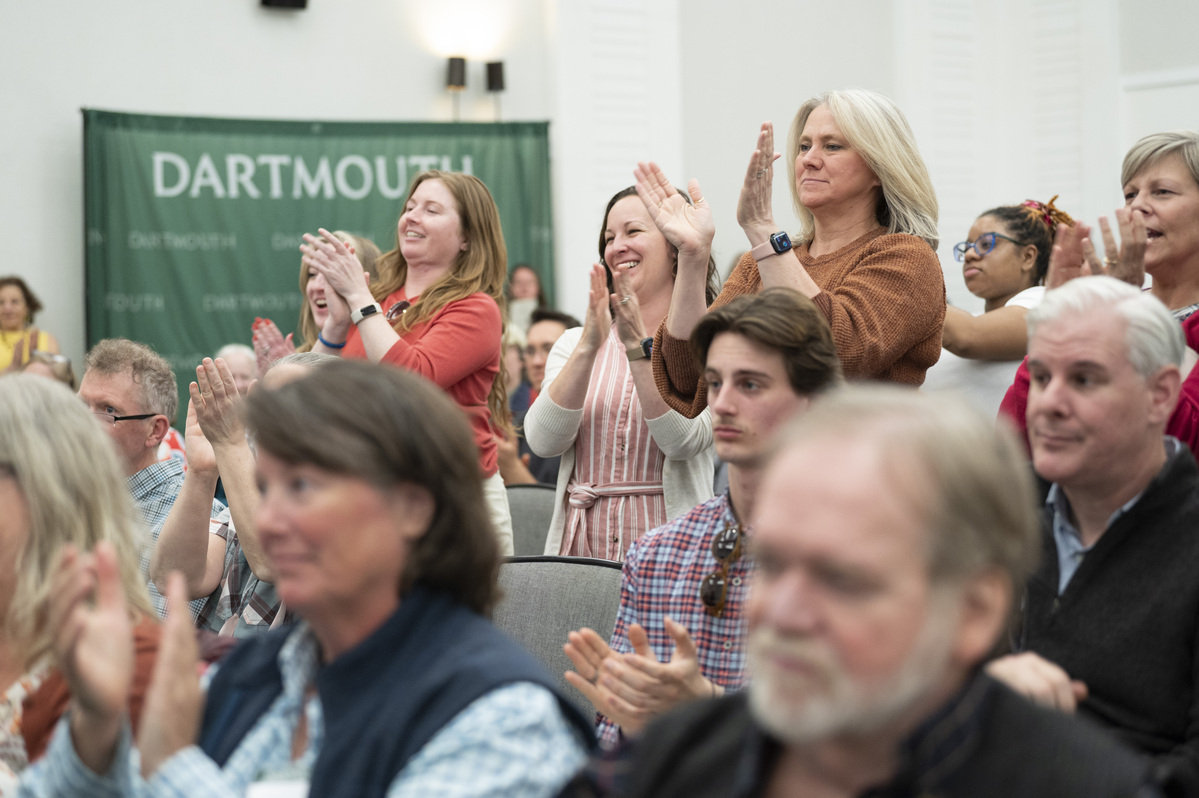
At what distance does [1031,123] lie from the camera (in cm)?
808

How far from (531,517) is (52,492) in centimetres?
204

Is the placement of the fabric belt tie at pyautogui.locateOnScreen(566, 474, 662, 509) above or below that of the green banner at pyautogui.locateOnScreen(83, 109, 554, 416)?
below

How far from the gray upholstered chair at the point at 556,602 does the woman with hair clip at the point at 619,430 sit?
1.69 ft

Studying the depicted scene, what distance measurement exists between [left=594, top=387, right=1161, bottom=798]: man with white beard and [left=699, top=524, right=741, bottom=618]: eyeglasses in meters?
0.85

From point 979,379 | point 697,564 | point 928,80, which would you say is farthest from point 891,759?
point 928,80

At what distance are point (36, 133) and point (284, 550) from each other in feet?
22.0

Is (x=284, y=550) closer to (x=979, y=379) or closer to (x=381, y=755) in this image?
(x=381, y=755)

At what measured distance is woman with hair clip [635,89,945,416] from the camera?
237 cm

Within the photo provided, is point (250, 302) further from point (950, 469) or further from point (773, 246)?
point (950, 469)

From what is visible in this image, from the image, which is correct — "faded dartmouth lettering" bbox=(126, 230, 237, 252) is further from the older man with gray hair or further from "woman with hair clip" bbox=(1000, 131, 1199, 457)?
the older man with gray hair

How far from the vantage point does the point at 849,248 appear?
8.39 ft

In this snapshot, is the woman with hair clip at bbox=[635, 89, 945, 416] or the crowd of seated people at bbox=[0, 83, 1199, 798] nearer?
the crowd of seated people at bbox=[0, 83, 1199, 798]

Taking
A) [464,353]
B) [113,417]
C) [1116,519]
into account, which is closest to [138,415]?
[113,417]

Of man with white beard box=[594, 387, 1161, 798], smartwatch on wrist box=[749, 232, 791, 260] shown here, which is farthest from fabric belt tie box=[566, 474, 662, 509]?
man with white beard box=[594, 387, 1161, 798]
